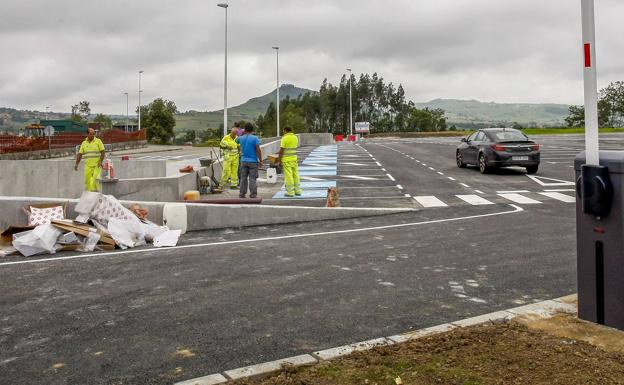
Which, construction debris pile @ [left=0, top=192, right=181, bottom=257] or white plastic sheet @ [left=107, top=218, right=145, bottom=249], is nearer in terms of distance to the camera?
construction debris pile @ [left=0, top=192, right=181, bottom=257]

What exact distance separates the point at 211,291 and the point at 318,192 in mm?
11198

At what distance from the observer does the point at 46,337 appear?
4922mm

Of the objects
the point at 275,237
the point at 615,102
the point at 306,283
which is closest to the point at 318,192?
the point at 275,237

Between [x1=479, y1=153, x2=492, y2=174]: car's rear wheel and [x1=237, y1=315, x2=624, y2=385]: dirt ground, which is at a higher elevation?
[x1=479, y1=153, x2=492, y2=174]: car's rear wheel

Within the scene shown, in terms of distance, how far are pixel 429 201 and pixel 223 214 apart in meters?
5.85

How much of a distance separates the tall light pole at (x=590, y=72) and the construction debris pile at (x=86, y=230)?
673 centimetres

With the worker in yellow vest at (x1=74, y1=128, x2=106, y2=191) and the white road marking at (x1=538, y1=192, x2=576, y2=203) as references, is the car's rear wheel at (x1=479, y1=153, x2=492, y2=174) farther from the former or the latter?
the worker in yellow vest at (x1=74, y1=128, x2=106, y2=191)

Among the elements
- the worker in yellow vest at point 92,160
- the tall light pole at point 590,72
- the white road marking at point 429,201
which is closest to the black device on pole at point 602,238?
the tall light pole at point 590,72

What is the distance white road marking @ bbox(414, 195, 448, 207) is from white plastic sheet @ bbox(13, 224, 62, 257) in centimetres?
856

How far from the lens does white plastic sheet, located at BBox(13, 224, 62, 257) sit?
8812 millimetres

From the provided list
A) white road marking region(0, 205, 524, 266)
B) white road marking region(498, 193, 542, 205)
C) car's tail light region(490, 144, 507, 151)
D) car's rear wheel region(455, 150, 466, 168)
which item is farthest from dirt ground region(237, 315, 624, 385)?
car's rear wheel region(455, 150, 466, 168)

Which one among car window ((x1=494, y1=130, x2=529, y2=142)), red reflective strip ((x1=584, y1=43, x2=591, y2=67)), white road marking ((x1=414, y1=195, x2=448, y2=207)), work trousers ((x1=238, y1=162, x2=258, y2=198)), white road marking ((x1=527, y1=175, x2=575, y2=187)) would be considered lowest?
white road marking ((x1=414, y1=195, x2=448, y2=207))

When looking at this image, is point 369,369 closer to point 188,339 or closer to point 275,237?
point 188,339

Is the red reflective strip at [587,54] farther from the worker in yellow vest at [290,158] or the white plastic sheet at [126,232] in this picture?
the worker in yellow vest at [290,158]
